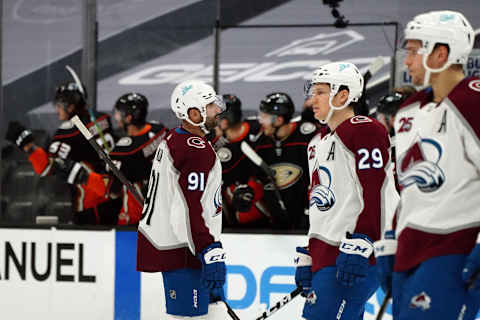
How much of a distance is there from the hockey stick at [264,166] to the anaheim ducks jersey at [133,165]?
647 mm

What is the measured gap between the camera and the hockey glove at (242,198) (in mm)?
5133

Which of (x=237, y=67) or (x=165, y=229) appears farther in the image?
(x=237, y=67)

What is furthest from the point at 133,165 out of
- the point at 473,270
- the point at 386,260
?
the point at 473,270

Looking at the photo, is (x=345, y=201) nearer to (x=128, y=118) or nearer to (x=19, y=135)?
(x=128, y=118)

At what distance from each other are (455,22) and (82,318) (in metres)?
3.26

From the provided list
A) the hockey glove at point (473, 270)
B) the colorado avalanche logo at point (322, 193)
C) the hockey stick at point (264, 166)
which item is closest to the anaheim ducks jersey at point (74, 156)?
the hockey stick at point (264, 166)

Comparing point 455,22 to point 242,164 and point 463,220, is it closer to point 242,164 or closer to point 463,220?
point 463,220

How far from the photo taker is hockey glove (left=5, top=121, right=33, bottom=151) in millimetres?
5707

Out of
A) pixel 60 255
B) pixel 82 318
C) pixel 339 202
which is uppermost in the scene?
pixel 339 202

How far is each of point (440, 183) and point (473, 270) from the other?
0.89 ft

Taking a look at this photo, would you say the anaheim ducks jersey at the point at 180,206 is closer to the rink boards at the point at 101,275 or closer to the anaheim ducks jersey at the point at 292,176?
the rink boards at the point at 101,275

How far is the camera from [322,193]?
122 inches

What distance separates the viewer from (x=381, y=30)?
589 cm

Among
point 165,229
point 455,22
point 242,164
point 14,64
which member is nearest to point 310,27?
point 242,164
